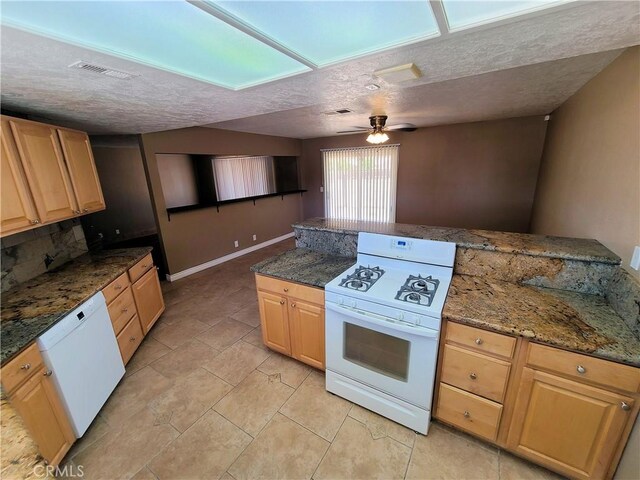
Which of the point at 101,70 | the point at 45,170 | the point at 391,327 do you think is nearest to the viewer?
the point at 101,70

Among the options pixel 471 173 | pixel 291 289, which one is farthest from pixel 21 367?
pixel 471 173

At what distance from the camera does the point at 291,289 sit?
2047mm

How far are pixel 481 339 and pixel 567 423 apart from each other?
564 mm

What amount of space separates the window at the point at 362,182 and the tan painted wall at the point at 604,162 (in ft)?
9.22

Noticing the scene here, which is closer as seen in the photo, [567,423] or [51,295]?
[567,423]

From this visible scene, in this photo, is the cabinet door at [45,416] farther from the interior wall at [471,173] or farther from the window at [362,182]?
the interior wall at [471,173]

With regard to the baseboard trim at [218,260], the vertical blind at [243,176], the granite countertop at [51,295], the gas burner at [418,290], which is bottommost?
the baseboard trim at [218,260]

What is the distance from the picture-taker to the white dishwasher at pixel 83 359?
1546 millimetres

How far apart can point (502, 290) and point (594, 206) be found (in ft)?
3.13

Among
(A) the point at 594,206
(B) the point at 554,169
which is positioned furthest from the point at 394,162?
(A) the point at 594,206

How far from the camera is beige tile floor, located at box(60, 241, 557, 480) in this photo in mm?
1522

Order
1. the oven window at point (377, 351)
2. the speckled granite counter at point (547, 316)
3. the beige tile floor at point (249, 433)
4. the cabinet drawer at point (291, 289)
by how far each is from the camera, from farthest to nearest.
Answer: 1. the cabinet drawer at point (291, 289)
2. the oven window at point (377, 351)
3. the beige tile floor at point (249, 433)
4. the speckled granite counter at point (547, 316)

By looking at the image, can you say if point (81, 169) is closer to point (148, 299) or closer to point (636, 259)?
point (148, 299)

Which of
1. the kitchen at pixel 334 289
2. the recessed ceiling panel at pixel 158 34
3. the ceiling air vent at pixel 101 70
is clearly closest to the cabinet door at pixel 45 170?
the kitchen at pixel 334 289
